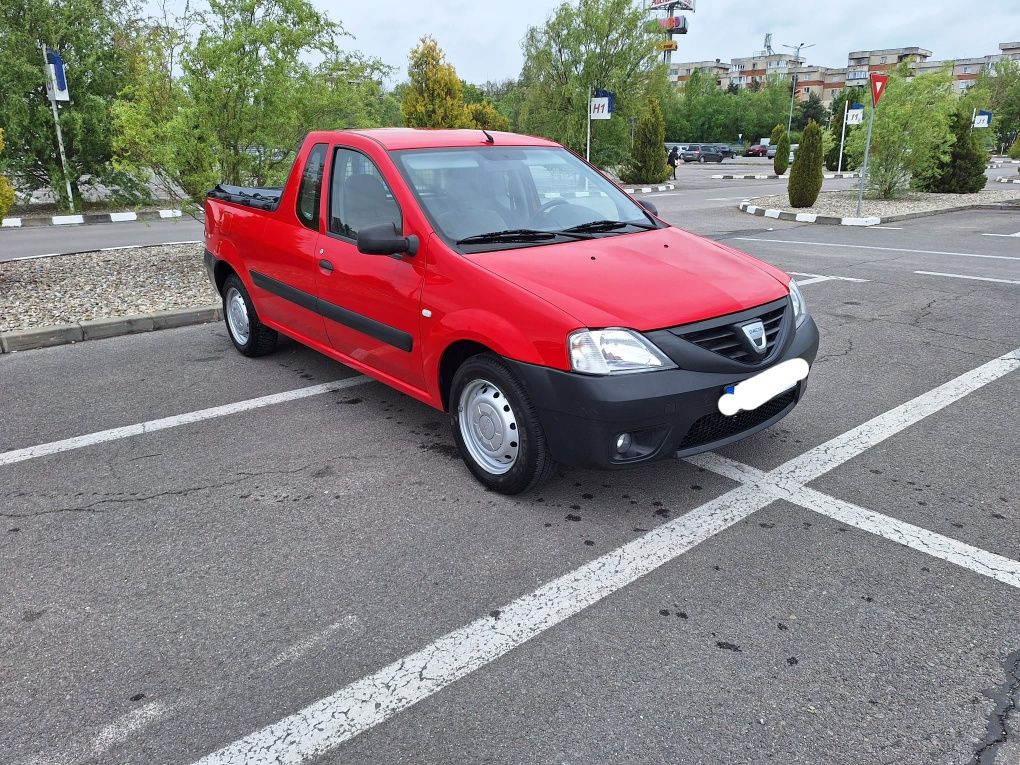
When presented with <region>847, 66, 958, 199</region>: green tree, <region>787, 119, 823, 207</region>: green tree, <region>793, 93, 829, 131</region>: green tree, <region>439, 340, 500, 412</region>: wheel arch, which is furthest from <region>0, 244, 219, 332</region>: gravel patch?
<region>793, 93, 829, 131</region>: green tree

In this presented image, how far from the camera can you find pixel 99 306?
7352 millimetres

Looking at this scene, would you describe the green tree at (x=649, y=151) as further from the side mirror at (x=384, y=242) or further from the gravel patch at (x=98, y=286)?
the side mirror at (x=384, y=242)

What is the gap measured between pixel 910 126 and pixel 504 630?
63.0ft

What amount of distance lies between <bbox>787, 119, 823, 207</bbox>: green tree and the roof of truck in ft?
46.7

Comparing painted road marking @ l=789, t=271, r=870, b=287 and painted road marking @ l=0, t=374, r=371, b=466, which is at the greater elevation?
painted road marking @ l=789, t=271, r=870, b=287

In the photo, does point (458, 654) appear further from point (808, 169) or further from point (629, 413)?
point (808, 169)

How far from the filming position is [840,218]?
15.2 metres

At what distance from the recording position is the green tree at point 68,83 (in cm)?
1424

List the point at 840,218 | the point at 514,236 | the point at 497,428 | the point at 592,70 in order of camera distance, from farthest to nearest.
A: the point at 592,70
the point at 840,218
the point at 514,236
the point at 497,428

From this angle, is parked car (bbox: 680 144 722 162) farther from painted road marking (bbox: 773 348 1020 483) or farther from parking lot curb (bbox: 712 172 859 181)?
painted road marking (bbox: 773 348 1020 483)

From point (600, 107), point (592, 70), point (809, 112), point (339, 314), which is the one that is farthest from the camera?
point (809, 112)

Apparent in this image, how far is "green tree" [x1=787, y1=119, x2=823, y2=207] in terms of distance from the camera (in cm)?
1697

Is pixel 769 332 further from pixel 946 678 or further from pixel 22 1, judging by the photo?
pixel 22 1

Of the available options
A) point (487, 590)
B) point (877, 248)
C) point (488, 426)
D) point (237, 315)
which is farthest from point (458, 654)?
point (877, 248)
